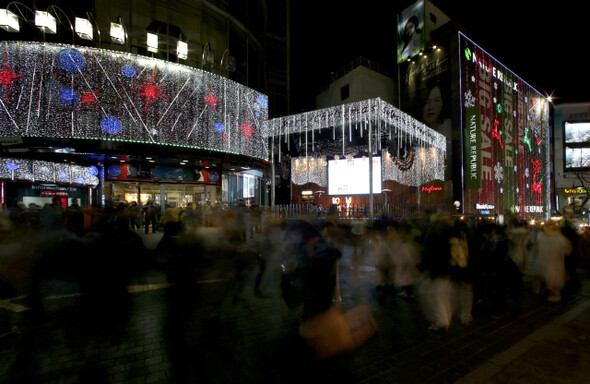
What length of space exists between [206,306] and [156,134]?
1201 cm

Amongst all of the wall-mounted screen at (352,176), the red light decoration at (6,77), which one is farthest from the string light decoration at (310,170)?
the red light decoration at (6,77)

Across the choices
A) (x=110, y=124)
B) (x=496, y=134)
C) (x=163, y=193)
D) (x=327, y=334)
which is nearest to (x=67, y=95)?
(x=110, y=124)

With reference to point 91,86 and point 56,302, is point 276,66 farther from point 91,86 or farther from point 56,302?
point 56,302

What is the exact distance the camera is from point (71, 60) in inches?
517

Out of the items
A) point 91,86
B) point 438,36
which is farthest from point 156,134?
point 438,36

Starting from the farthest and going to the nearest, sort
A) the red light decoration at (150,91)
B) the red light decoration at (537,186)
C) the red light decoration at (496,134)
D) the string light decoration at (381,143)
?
the red light decoration at (537,186)
the red light decoration at (496,134)
the string light decoration at (381,143)
the red light decoration at (150,91)

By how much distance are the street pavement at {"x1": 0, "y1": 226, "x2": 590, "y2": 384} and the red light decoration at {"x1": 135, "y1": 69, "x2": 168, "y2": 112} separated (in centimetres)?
1141

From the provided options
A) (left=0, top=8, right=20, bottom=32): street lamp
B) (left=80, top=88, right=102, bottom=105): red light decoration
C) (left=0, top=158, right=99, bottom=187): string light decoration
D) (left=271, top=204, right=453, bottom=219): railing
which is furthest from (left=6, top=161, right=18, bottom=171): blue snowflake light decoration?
(left=271, top=204, right=453, bottom=219): railing

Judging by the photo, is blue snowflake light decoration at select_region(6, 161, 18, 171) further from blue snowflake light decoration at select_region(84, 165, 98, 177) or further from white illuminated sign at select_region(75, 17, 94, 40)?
white illuminated sign at select_region(75, 17, 94, 40)

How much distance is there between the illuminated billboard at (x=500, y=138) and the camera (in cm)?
2198

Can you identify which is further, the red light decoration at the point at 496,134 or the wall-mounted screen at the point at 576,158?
the wall-mounted screen at the point at 576,158

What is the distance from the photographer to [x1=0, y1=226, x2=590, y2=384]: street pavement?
3.27 m

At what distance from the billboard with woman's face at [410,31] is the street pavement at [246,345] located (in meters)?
25.6

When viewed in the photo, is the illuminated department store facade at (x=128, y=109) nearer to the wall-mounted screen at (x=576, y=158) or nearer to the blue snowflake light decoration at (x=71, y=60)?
the blue snowflake light decoration at (x=71, y=60)
